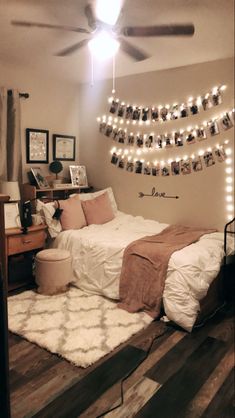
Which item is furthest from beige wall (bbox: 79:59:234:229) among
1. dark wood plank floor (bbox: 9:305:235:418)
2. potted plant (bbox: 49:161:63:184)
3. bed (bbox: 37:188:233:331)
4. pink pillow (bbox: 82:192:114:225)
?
dark wood plank floor (bbox: 9:305:235:418)

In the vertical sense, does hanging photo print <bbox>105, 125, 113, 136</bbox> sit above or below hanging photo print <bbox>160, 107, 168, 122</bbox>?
below

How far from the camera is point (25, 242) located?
3.37 metres

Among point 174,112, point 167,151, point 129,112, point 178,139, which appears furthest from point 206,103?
point 129,112

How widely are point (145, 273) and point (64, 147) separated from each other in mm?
2399

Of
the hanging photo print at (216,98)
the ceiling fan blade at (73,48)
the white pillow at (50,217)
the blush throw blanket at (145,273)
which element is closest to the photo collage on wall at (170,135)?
the hanging photo print at (216,98)

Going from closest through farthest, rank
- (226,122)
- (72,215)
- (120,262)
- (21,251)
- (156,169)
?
(120,262) → (21,251) → (226,122) → (72,215) → (156,169)

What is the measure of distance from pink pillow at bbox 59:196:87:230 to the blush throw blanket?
903mm

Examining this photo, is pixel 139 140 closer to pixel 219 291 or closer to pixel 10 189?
pixel 10 189

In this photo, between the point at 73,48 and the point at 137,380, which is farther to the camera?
the point at 73,48

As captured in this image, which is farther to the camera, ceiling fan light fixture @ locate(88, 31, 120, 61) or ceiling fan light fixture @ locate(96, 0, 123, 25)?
ceiling fan light fixture @ locate(88, 31, 120, 61)

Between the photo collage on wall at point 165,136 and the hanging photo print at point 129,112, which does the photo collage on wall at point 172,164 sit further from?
the hanging photo print at point 129,112

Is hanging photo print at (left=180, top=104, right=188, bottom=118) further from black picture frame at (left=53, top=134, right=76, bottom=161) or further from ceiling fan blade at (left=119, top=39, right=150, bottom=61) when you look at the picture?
black picture frame at (left=53, top=134, right=76, bottom=161)

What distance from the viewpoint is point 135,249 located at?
120 inches

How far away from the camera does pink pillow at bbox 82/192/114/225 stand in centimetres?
400
